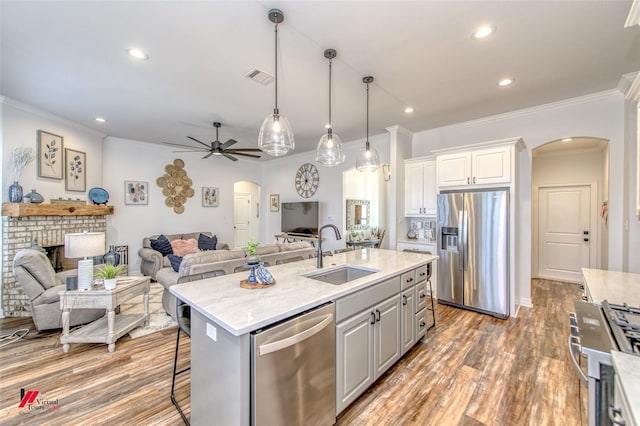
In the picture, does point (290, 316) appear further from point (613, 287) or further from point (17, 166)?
point (17, 166)

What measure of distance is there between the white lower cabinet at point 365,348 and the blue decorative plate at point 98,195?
5412mm

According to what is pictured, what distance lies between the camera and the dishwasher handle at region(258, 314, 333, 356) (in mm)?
1300

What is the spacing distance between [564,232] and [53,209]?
9.07m

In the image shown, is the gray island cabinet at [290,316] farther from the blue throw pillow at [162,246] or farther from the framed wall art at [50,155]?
the blue throw pillow at [162,246]

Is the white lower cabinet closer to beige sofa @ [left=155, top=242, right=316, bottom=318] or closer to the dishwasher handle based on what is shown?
the dishwasher handle

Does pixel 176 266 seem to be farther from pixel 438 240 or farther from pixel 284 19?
pixel 438 240

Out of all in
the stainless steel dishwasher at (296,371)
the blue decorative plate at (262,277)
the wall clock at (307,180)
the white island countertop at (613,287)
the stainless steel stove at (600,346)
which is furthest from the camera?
the wall clock at (307,180)

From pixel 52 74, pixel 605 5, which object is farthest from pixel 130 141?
pixel 605 5

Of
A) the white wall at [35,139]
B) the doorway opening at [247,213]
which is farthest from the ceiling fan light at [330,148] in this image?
the doorway opening at [247,213]

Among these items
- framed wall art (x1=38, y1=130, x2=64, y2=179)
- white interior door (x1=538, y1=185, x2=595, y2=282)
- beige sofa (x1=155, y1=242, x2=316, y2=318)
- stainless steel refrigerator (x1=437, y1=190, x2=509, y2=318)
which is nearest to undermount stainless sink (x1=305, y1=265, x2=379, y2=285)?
beige sofa (x1=155, y1=242, x2=316, y2=318)

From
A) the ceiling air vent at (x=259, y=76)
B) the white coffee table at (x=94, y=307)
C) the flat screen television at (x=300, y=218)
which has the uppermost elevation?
the ceiling air vent at (x=259, y=76)

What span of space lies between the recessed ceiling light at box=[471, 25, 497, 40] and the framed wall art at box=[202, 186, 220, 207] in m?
6.27

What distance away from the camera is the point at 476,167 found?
377 centimetres

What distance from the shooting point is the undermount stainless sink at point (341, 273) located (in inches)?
94.6
